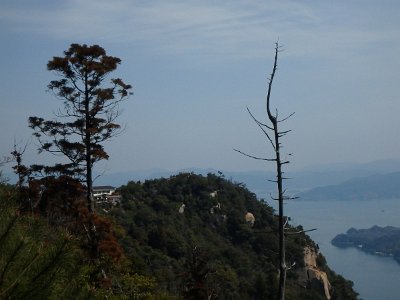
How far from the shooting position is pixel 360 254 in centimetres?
10762

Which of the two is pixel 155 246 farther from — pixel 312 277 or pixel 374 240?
pixel 374 240

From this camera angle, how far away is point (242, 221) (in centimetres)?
4747

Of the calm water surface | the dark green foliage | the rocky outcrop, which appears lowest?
the calm water surface

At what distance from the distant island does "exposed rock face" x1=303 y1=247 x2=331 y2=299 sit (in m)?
62.8

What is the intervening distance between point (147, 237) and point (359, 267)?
64.2 metres

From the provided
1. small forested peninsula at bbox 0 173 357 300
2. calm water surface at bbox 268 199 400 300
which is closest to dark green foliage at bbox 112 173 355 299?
small forested peninsula at bbox 0 173 357 300

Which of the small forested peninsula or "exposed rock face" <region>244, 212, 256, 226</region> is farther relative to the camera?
"exposed rock face" <region>244, 212, 256, 226</region>

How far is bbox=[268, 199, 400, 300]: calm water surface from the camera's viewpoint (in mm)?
75750

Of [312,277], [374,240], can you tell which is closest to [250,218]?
[312,277]

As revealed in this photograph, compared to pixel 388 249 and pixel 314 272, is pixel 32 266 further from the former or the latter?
pixel 388 249

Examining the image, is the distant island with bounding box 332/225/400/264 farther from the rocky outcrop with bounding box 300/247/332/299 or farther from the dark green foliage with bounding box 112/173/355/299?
the rocky outcrop with bounding box 300/247/332/299

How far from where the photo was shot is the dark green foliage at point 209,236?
112 feet

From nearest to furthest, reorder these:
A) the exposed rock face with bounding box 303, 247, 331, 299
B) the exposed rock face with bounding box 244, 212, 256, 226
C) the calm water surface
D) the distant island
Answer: the exposed rock face with bounding box 303, 247, 331, 299, the exposed rock face with bounding box 244, 212, 256, 226, the calm water surface, the distant island

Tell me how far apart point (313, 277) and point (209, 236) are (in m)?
8.87
